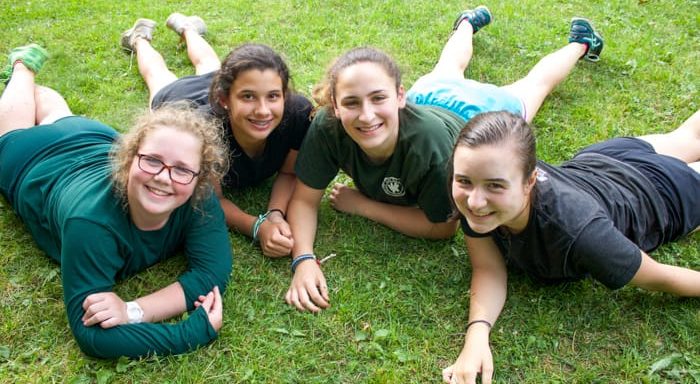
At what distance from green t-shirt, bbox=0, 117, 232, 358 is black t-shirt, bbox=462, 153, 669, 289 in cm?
137

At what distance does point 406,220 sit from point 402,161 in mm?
489

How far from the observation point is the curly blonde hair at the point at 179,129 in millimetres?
2773

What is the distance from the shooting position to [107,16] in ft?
20.3

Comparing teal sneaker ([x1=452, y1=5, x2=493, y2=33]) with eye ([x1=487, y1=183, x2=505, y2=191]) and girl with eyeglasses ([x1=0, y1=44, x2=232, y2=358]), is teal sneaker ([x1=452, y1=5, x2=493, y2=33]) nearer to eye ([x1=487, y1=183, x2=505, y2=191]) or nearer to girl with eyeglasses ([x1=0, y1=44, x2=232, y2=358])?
girl with eyeglasses ([x1=0, y1=44, x2=232, y2=358])

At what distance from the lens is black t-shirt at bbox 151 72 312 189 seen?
360 centimetres

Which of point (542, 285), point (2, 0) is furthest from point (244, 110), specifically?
point (2, 0)

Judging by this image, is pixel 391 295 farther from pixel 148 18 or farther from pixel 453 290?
pixel 148 18

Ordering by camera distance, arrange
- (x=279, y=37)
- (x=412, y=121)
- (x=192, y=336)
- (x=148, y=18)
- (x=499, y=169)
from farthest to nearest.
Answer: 1. (x=148, y=18)
2. (x=279, y=37)
3. (x=412, y=121)
4. (x=192, y=336)
5. (x=499, y=169)

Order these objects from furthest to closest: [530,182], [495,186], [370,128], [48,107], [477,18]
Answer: [477,18], [48,107], [370,128], [530,182], [495,186]

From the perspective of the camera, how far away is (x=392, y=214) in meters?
3.59

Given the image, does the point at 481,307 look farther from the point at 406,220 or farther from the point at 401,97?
the point at 401,97

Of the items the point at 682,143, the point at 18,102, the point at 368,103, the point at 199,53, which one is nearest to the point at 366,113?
the point at 368,103

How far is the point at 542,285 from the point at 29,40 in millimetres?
5225

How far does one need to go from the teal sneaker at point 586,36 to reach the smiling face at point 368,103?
274cm
